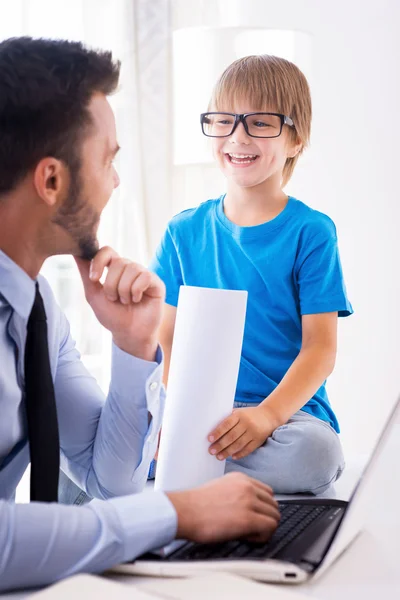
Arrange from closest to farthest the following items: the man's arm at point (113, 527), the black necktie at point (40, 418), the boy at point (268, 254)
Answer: the man's arm at point (113, 527) < the black necktie at point (40, 418) < the boy at point (268, 254)

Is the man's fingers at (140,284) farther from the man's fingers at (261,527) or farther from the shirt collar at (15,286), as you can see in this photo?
the man's fingers at (261,527)

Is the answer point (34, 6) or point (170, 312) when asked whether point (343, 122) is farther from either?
point (170, 312)

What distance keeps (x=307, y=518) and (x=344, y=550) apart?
0.07 m

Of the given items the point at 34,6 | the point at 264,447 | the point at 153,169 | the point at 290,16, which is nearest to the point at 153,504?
the point at 264,447

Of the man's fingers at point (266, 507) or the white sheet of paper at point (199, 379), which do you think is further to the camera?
the white sheet of paper at point (199, 379)

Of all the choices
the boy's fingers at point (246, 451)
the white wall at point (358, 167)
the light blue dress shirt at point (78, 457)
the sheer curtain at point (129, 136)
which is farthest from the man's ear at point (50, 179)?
the white wall at point (358, 167)

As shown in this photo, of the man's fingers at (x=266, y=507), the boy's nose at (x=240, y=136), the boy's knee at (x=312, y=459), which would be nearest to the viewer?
the man's fingers at (x=266, y=507)

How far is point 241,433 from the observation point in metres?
1.33

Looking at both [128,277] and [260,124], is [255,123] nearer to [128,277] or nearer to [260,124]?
[260,124]

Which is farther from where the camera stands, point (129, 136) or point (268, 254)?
point (129, 136)

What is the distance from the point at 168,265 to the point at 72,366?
2.10 feet

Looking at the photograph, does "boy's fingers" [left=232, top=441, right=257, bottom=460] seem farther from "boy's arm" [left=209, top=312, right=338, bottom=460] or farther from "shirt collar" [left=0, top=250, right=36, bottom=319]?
"shirt collar" [left=0, top=250, right=36, bottom=319]

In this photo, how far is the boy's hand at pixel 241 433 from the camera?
1.23 metres

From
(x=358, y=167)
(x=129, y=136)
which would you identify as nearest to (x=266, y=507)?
(x=129, y=136)
